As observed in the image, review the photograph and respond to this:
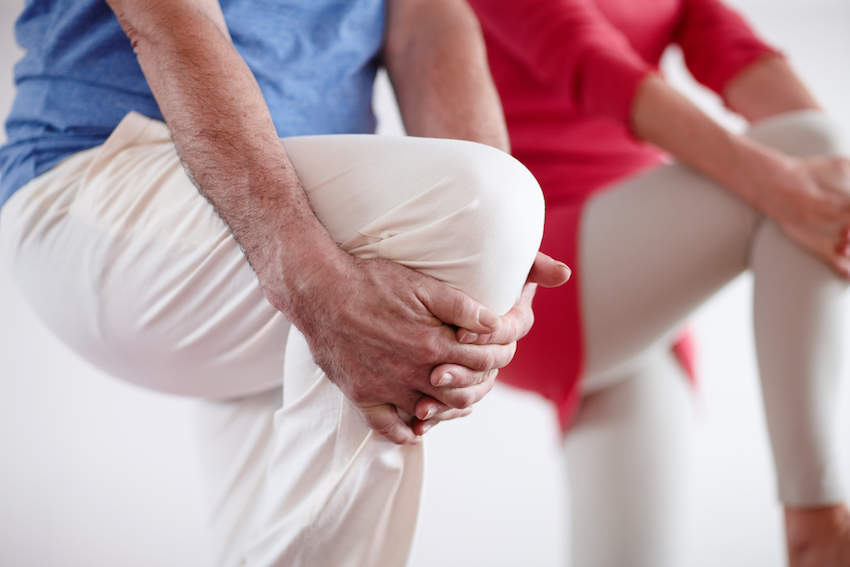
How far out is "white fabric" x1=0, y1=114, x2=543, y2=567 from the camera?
44cm

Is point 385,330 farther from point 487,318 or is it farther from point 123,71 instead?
point 123,71

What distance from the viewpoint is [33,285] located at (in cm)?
58

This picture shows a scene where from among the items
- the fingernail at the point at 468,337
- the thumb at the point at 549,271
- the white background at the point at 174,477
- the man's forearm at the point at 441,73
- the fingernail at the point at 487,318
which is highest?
the man's forearm at the point at 441,73

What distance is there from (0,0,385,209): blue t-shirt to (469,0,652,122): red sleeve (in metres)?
0.32

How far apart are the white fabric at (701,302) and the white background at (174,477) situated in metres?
0.16

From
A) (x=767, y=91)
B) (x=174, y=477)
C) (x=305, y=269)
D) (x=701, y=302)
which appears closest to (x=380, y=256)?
(x=305, y=269)

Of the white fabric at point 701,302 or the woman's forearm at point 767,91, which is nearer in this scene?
the white fabric at point 701,302

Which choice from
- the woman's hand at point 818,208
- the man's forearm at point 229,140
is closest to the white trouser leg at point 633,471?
the woman's hand at point 818,208

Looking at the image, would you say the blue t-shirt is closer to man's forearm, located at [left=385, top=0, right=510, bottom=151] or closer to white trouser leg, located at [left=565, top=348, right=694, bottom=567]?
man's forearm, located at [left=385, top=0, right=510, bottom=151]

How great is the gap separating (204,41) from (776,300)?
63cm

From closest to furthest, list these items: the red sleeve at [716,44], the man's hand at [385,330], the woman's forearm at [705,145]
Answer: the man's hand at [385,330], the woman's forearm at [705,145], the red sleeve at [716,44]

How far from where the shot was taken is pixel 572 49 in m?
0.88

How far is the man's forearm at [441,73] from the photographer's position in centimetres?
66

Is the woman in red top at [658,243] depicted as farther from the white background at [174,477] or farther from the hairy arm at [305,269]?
the hairy arm at [305,269]
